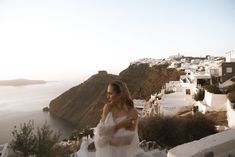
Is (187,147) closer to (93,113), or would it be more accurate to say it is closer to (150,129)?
(150,129)

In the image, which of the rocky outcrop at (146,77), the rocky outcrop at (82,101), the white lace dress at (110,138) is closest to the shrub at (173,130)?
the white lace dress at (110,138)

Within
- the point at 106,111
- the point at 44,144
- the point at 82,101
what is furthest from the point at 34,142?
the point at 82,101

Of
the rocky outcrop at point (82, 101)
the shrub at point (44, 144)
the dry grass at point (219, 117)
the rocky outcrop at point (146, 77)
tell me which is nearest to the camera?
the shrub at point (44, 144)

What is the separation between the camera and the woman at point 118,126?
2932 mm

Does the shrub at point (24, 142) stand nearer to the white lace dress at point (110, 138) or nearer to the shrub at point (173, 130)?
the shrub at point (173, 130)

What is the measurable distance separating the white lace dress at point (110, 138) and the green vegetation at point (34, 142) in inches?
181

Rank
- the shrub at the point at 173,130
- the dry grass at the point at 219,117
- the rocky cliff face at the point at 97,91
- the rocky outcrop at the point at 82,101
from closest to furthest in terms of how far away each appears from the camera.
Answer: the shrub at the point at 173,130 < the dry grass at the point at 219,117 < the rocky cliff face at the point at 97,91 < the rocky outcrop at the point at 82,101

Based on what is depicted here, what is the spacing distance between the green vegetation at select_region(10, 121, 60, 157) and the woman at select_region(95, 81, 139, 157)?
183 inches

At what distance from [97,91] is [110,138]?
162 ft

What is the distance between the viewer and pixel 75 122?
45875 millimetres

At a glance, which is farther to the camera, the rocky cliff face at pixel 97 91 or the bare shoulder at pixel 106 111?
the rocky cliff face at pixel 97 91

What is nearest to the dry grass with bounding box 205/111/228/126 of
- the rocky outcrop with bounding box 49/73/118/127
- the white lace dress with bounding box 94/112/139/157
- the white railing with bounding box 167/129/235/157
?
the white railing with bounding box 167/129/235/157

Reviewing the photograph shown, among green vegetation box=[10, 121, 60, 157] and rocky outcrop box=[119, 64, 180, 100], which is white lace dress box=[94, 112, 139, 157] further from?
rocky outcrop box=[119, 64, 180, 100]

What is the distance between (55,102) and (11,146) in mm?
49559
